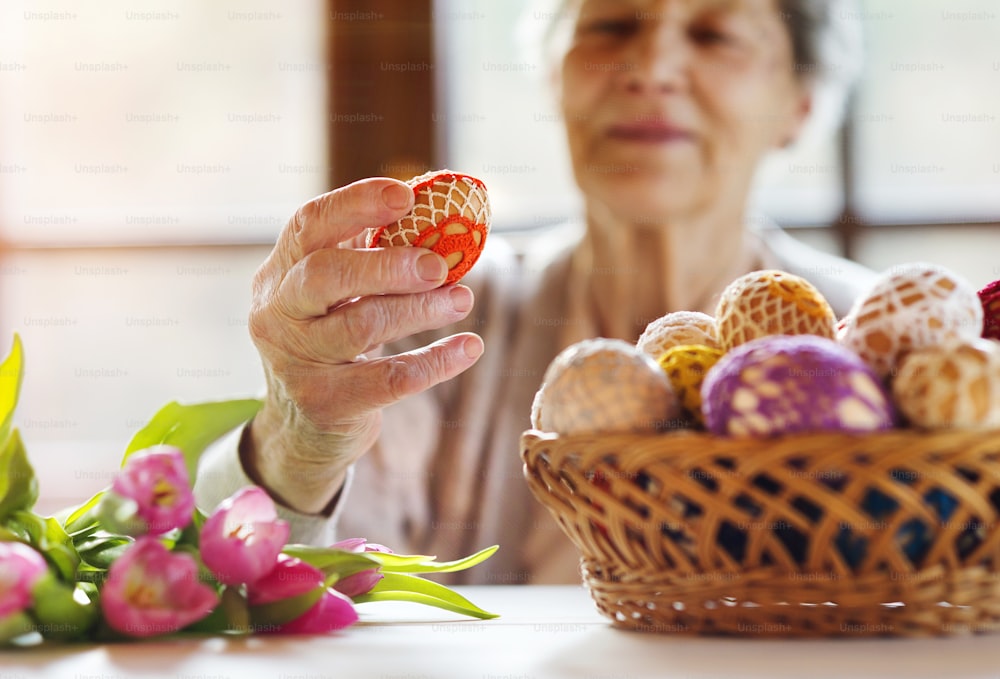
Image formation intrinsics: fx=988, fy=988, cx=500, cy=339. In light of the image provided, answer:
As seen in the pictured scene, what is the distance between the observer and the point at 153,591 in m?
0.40

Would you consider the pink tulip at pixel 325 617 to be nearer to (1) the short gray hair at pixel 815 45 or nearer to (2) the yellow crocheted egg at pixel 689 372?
(2) the yellow crocheted egg at pixel 689 372

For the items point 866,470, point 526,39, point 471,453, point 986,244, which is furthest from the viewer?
point 986,244

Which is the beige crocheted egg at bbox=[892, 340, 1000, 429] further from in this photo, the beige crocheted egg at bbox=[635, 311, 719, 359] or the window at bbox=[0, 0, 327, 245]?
the window at bbox=[0, 0, 327, 245]

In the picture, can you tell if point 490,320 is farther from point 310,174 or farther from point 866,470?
point 866,470

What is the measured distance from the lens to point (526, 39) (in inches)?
61.7

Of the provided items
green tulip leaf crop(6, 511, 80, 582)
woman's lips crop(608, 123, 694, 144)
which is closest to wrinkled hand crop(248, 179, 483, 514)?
green tulip leaf crop(6, 511, 80, 582)

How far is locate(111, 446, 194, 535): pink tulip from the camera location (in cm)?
40

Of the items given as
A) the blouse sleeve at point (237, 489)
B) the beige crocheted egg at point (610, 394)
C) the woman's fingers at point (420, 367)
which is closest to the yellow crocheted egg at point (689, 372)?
the beige crocheted egg at point (610, 394)

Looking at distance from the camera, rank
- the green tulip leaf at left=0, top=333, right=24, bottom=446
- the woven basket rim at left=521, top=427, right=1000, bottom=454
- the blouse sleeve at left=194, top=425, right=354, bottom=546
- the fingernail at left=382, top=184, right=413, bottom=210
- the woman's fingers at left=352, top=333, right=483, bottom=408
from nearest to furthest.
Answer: the woven basket rim at left=521, top=427, right=1000, bottom=454 → the green tulip leaf at left=0, top=333, right=24, bottom=446 → the fingernail at left=382, top=184, right=413, bottom=210 → the woman's fingers at left=352, top=333, right=483, bottom=408 → the blouse sleeve at left=194, top=425, right=354, bottom=546

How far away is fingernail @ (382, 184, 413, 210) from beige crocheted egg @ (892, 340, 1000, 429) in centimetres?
30

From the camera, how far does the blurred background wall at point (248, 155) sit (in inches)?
71.4

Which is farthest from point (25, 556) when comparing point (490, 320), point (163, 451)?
point (490, 320)

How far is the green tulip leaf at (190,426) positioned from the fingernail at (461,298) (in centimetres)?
15

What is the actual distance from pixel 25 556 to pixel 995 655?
379 mm
